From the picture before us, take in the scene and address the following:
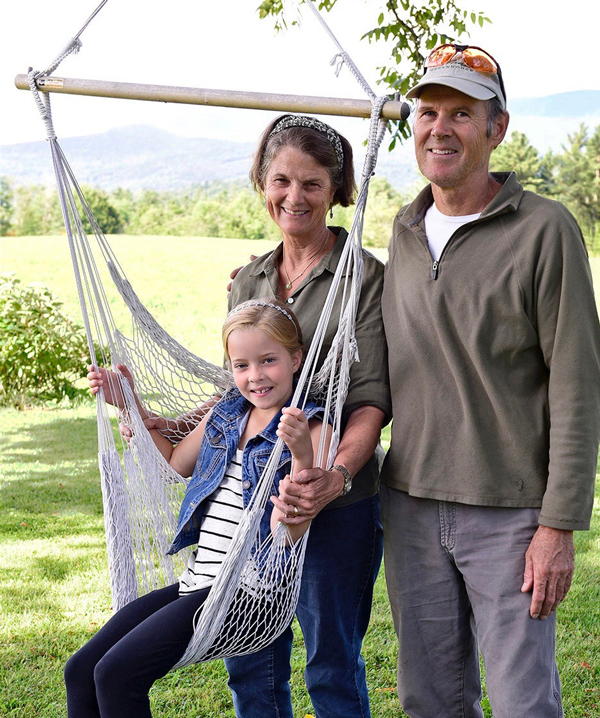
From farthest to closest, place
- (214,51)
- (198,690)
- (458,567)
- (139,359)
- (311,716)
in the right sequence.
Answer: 1. (214,51)
2. (198,690)
3. (311,716)
4. (139,359)
5. (458,567)

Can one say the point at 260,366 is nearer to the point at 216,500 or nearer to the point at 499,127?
the point at 216,500

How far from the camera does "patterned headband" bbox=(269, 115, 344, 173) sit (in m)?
1.87

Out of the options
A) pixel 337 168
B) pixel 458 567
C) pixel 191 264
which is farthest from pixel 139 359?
pixel 191 264

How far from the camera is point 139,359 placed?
2.27 meters

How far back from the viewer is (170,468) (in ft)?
6.52

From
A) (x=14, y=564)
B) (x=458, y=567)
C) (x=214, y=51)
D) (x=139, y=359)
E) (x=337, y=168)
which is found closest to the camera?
(x=458, y=567)

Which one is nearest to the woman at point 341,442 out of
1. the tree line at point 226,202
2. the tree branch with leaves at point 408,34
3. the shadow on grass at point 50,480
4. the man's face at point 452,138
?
the man's face at point 452,138

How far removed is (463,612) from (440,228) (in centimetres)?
84

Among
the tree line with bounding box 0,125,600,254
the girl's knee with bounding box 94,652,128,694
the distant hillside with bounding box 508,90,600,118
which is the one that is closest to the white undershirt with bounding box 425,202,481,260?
the girl's knee with bounding box 94,652,128,694

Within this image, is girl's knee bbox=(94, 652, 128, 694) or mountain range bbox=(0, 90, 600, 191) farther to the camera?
mountain range bbox=(0, 90, 600, 191)

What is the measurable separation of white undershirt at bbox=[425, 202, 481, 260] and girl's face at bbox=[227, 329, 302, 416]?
39 centimetres

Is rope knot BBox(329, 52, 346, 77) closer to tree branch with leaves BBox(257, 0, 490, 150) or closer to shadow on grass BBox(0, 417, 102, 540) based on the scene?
tree branch with leaves BBox(257, 0, 490, 150)

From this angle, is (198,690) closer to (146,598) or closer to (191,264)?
(146,598)

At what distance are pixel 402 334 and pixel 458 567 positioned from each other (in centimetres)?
51
